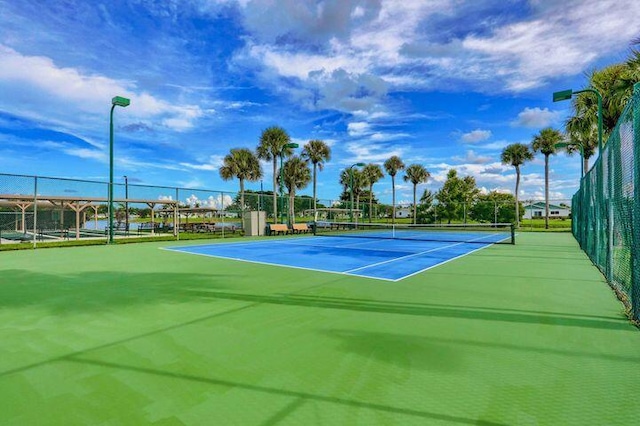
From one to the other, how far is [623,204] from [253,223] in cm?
2028

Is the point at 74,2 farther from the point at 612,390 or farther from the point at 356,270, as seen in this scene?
the point at 612,390

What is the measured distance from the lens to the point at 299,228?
25750mm

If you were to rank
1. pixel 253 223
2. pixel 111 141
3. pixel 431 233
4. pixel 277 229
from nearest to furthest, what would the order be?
pixel 111 141 < pixel 253 223 < pixel 277 229 < pixel 431 233

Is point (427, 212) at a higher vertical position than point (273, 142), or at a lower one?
lower

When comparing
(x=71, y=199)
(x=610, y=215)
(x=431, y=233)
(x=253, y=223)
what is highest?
(x=71, y=199)

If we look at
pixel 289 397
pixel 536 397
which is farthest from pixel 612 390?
pixel 289 397

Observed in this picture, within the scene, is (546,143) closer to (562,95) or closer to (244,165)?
(562,95)

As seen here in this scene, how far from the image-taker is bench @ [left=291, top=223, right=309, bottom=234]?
25.5m

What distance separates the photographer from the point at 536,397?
2615 mm

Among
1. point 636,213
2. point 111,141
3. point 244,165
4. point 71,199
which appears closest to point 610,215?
point 636,213

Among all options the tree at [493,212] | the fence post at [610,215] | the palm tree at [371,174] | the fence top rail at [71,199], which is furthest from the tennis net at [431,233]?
the palm tree at [371,174]

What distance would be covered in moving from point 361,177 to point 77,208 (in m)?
47.2

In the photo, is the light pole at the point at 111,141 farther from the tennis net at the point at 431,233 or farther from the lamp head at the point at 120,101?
the tennis net at the point at 431,233

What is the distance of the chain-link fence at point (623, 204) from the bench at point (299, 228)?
18.8m
